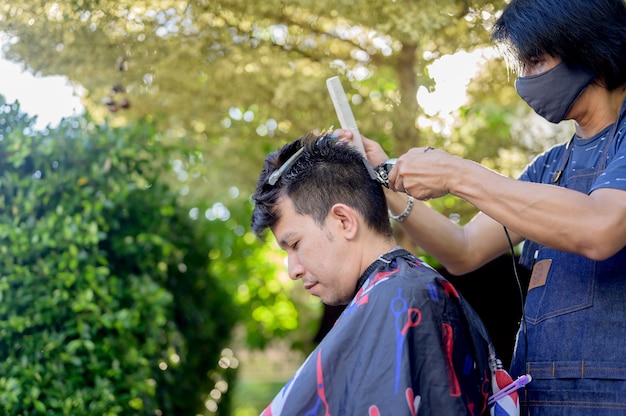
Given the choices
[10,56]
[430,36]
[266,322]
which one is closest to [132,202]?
[10,56]

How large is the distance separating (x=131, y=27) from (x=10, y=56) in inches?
20.9

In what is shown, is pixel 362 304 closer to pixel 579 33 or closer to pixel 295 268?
pixel 295 268

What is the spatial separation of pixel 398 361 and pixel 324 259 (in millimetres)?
419

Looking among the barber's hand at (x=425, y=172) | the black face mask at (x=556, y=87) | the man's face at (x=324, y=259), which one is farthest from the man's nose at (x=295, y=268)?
the black face mask at (x=556, y=87)

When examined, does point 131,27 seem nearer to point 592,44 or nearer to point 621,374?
point 592,44

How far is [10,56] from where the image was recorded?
9.48 feet

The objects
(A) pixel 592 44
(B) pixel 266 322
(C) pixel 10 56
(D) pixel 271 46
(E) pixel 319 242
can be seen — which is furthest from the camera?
(B) pixel 266 322

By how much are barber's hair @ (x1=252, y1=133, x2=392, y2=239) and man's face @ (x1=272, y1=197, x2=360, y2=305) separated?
1.3 inches

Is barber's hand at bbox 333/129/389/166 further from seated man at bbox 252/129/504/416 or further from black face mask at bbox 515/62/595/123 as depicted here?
black face mask at bbox 515/62/595/123

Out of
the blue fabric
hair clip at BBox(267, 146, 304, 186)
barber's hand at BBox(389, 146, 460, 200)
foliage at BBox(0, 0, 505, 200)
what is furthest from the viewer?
foliage at BBox(0, 0, 505, 200)

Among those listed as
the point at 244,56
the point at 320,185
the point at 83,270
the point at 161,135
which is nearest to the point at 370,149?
the point at 320,185

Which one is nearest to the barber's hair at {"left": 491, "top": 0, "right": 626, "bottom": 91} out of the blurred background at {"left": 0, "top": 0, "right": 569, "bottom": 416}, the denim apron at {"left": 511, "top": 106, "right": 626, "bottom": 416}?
the denim apron at {"left": 511, "top": 106, "right": 626, "bottom": 416}

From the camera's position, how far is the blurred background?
9.11 ft

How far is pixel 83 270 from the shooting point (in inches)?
114
